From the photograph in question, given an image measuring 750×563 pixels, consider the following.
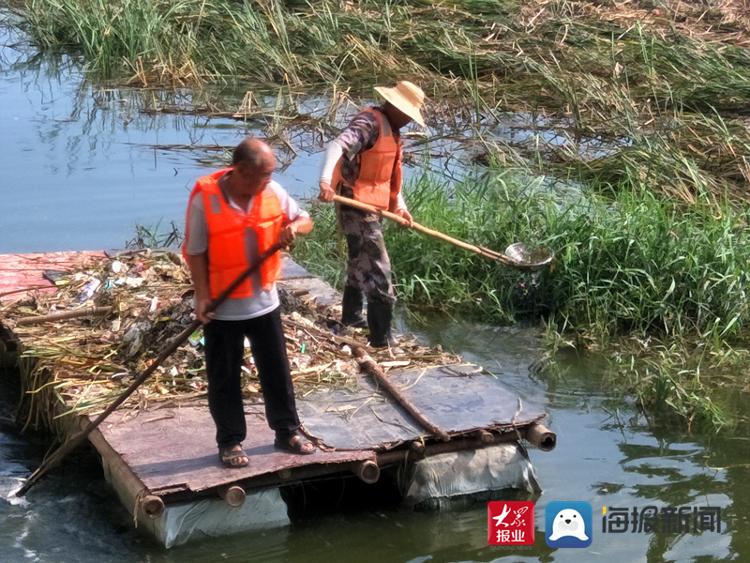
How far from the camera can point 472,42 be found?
505 inches

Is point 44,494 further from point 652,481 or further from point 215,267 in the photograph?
point 652,481

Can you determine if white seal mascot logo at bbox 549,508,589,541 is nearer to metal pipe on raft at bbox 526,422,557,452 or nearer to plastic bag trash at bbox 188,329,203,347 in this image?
metal pipe on raft at bbox 526,422,557,452

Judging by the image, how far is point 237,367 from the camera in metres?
4.80

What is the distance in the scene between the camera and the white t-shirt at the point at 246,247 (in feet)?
15.0

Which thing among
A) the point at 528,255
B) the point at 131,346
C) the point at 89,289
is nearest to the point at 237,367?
the point at 131,346

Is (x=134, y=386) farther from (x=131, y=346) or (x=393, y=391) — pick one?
(x=393, y=391)

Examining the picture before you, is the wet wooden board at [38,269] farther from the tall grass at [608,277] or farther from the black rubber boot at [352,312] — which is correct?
the tall grass at [608,277]

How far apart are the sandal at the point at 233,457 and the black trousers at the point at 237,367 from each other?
0.02m

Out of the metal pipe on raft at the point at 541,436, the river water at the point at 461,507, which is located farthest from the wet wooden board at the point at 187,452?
the metal pipe on raft at the point at 541,436

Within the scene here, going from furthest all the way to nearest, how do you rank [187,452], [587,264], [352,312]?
1. [587,264]
2. [352,312]
3. [187,452]

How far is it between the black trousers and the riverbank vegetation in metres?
2.29

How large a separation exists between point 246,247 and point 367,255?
5.60ft

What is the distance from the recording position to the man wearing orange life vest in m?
4.56

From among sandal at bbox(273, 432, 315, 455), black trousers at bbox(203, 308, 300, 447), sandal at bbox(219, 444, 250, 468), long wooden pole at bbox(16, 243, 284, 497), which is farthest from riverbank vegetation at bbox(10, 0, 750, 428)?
long wooden pole at bbox(16, 243, 284, 497)
